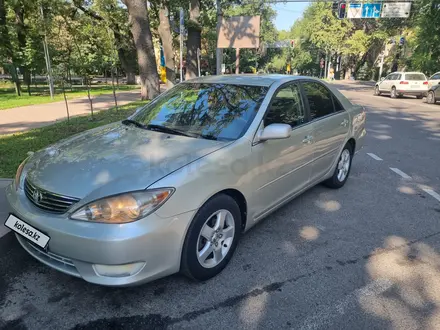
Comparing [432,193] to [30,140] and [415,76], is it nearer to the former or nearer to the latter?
[30,140]

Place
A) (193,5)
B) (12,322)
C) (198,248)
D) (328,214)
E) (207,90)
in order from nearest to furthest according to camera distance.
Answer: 1. (12,322)
2. (198,248)
3. (207,90)
4. (328,214)
5. (193,5)

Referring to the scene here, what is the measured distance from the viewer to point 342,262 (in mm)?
3258

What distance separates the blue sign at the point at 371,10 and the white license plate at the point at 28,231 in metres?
30.6

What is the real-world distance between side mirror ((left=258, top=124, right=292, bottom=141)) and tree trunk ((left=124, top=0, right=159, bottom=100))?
1070 centimetres

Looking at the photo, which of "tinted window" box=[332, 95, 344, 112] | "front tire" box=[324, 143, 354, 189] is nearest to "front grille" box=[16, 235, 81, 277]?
"front tire" box=[324, 143, 354, 189]

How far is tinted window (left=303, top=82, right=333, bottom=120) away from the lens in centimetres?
423

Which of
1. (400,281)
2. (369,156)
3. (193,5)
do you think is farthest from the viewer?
(193,5)

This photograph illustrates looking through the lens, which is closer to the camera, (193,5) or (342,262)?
(342,262)

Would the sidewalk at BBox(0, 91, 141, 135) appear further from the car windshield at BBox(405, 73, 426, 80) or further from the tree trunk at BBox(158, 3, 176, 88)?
the car windshield at BBox(405, 73, 426, 80)

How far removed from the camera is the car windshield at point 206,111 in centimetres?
328

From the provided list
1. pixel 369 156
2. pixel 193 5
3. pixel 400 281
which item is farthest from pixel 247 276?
pixel 193 5

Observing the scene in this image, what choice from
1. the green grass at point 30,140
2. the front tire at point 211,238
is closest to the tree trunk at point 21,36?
the green grass at point 30,140

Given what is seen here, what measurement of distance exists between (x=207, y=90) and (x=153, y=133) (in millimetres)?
842

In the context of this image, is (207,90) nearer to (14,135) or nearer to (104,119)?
(14,135)
